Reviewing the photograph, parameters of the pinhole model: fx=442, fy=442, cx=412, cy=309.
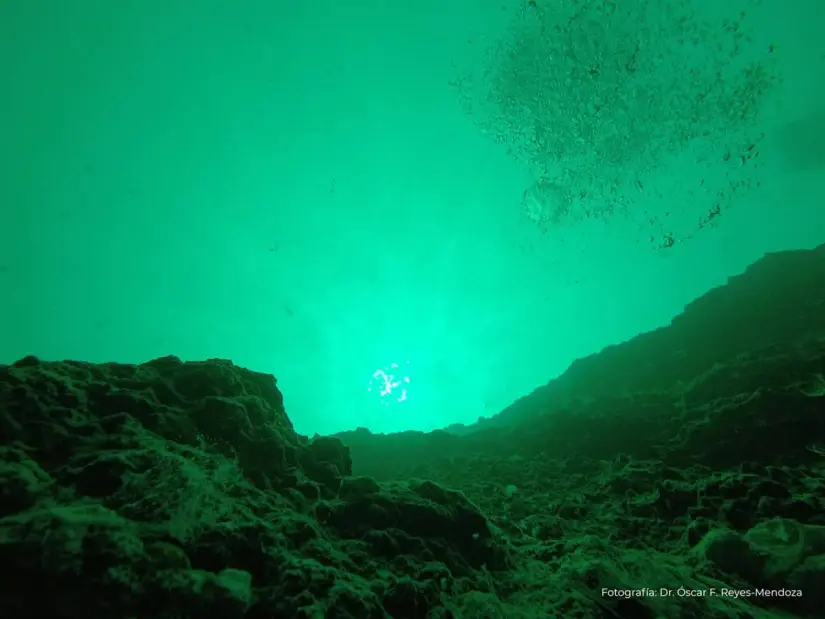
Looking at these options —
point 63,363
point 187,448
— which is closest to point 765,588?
point 187,448

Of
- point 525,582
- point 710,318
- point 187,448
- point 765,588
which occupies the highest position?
point 710,318

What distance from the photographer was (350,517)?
661 centimetres

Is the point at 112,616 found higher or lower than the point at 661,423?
lower

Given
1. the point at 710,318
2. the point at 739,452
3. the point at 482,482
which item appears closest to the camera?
the point at 739,452

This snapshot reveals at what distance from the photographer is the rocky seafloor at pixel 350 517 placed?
3.97 meters

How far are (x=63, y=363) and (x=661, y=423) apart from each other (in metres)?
14.0

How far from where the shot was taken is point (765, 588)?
5617mm

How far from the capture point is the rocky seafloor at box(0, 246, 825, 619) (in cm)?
397

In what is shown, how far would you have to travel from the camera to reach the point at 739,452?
9258 millimetres

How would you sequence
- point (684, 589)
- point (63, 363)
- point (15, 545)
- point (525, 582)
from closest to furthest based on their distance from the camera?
point (15, 545) < point (684, 589) < point (525, 582) < point (63, 363)

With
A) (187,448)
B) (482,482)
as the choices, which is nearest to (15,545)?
(187,448)

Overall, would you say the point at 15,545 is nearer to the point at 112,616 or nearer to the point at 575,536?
the point at 112,616

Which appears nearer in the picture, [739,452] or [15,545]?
[15,545]

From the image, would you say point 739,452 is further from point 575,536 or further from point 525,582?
point 525,582
